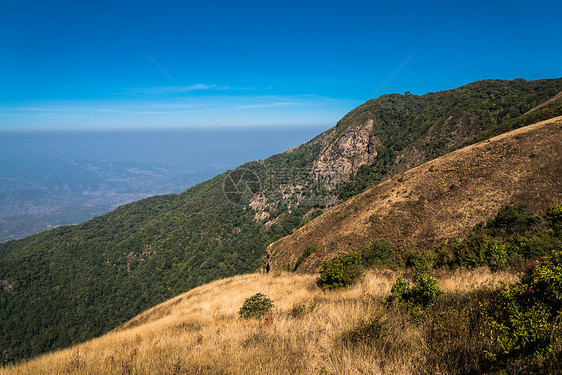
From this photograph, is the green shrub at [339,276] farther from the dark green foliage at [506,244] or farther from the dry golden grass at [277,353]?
the dry golden grass at [277,353]

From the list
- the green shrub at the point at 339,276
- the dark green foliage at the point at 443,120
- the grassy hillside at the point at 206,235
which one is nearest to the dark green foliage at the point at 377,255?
the green shrub at the point at 339,276

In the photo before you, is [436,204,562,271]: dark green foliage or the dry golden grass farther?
[436,204,562,271]: dark green foliage

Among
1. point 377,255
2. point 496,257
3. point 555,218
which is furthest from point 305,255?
point 555,218

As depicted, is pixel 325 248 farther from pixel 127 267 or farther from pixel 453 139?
pixel 127 267

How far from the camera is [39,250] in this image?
82.4 meters

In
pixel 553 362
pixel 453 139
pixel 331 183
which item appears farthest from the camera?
pixel 331 183

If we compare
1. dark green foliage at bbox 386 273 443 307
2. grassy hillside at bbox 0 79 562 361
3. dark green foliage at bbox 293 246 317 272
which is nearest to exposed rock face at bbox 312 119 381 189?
grassy hillside at bbox 0 79 562 361

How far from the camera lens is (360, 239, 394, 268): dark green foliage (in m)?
15.0

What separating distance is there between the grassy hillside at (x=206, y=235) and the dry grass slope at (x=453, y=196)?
3078 centimetres

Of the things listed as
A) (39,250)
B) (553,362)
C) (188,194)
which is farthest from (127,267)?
(553,362)

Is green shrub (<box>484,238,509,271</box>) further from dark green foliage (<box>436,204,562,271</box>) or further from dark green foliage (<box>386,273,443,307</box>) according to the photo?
dark green foliage (<box>386,273,443,307</box>)

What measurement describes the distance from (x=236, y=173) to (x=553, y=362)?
120336 mm

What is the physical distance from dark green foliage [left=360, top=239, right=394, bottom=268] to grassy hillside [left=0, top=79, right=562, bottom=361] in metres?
41.4

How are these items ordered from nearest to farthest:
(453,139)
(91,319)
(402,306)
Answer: (402,306), (453,139), (91,319)
